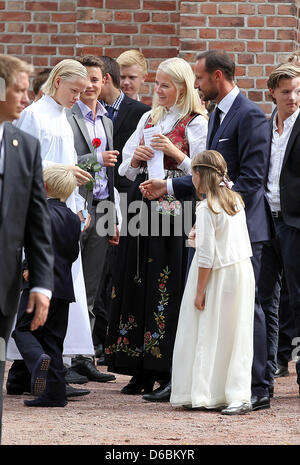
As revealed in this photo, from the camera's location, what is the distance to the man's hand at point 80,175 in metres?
5.75

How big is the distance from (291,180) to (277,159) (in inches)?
10.7

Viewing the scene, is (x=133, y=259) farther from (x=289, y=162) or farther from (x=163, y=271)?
(x=289, y=162)

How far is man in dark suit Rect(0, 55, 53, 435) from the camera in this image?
369 cm

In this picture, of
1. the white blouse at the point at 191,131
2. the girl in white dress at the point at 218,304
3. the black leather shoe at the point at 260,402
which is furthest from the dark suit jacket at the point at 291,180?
the black leather shoe at the point at 260,402

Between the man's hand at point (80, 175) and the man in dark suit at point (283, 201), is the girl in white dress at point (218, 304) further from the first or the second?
the man's hand at point (80, 175)

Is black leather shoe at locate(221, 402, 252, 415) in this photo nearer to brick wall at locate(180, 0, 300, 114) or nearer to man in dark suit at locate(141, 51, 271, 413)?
man in dark suit at locate(141, 51, 271, 413)

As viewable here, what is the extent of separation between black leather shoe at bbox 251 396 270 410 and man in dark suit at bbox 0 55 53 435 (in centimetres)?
194

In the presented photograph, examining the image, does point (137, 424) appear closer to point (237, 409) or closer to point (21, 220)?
point (237, 409)

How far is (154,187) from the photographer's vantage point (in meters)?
5.69

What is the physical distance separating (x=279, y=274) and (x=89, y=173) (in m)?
1.31

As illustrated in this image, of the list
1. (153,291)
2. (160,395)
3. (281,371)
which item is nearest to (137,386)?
(160,395)

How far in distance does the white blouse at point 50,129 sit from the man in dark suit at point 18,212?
2.00 metres

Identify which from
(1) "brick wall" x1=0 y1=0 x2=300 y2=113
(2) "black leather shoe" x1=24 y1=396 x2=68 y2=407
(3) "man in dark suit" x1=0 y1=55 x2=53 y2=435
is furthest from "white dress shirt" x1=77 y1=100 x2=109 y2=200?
(3) "man in dark suit" x1=0 y1=55 x2=53 y2=435

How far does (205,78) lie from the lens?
5625 mm
